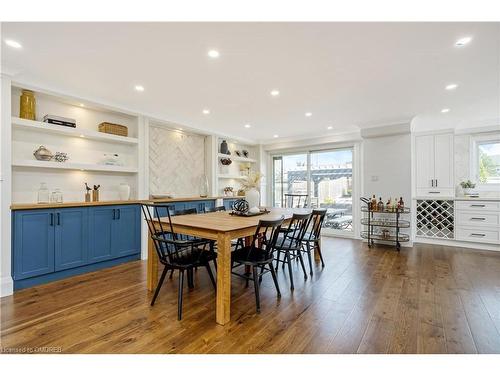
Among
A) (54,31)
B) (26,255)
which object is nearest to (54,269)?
(26,255)

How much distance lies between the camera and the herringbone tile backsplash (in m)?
4.58

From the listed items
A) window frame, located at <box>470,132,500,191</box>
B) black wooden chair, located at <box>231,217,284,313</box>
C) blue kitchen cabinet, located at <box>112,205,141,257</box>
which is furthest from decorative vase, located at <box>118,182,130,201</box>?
window frame, located at <box>470,132,500,191</box>

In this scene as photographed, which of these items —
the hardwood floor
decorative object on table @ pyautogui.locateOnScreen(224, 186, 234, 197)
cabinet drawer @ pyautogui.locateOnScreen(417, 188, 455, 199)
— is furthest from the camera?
decorative object on table @ pyautogui.locateOnScreen(224, 186, 234, 197)

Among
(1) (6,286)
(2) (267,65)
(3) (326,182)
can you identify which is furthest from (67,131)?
(3) (326,182)

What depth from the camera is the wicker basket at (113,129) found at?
373 centimetres

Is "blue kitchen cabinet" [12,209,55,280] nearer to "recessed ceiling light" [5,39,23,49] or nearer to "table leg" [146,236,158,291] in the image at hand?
"table leg" [146,236,158,291]

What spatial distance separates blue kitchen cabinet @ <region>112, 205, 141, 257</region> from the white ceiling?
162 cm

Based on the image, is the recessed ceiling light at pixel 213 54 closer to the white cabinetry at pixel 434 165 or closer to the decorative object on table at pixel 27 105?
the decorative object on table at pixel 27 105

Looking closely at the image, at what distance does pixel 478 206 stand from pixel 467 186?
506 mm

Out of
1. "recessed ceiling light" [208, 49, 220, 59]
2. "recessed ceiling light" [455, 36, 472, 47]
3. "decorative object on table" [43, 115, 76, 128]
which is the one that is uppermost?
"recessed ceiling light" [208, 49, 220, 59]

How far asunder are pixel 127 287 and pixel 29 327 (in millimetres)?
911

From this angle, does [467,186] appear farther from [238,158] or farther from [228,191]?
[228,191]
